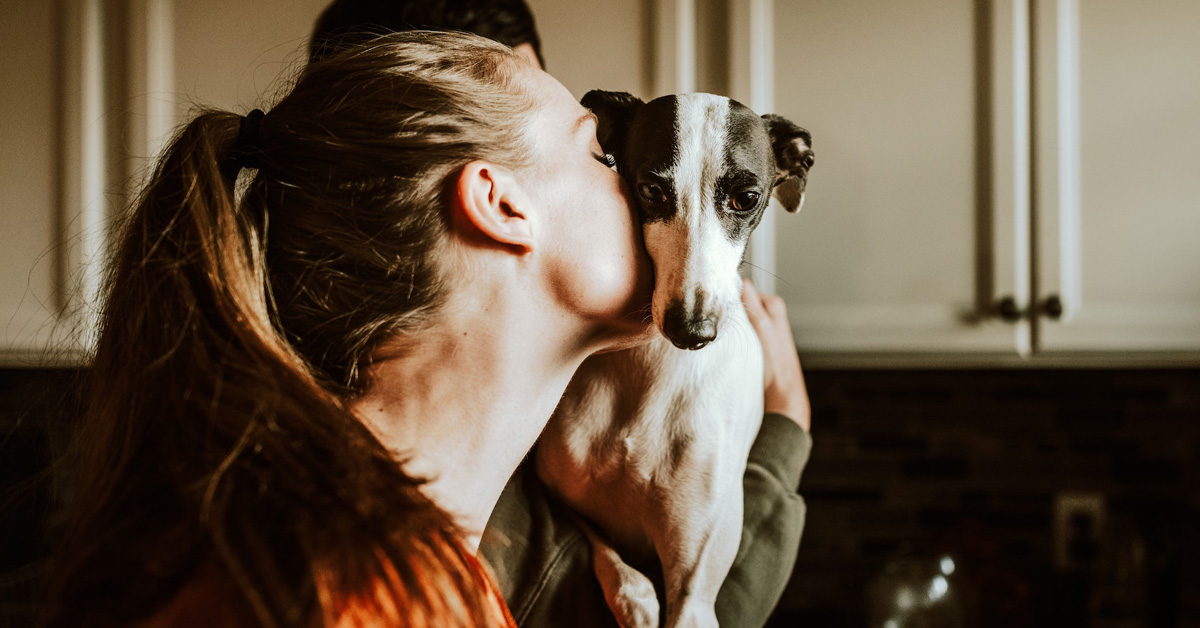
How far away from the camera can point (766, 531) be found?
0.64m

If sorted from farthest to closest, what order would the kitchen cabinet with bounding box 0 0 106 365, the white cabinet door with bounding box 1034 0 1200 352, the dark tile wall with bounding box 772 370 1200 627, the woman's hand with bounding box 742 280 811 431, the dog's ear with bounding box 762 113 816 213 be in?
1. the dark tile wall with bounding box 772 370 1200 627
2. the kitchen cabinet with bounding box 0 0 106 365
3. the white cabinet door with bounding box 1034 0 1200 352
4. the woman's hand with bounding box 742 280 811 431
5. the dog's ear with bounding box 762 113 816 213

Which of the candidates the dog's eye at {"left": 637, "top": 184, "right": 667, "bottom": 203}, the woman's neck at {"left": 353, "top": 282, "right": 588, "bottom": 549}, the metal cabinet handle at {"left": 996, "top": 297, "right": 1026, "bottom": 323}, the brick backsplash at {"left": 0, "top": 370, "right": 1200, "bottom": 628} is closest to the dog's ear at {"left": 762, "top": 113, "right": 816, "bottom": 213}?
the dog's eye at {"left": 637, "top": 184, "right": 667, "bottom": 203}

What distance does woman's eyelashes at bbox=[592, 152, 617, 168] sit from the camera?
551 millimetres

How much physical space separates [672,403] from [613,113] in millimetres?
212

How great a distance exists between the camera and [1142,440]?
5.61ft

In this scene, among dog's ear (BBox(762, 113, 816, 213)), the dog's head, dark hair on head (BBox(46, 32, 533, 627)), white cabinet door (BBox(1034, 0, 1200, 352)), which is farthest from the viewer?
white cabinet door (BBox(1034, 0, 1200, 352))

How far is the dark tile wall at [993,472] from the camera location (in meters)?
1.66

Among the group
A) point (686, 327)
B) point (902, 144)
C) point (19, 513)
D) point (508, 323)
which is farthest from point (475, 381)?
point (19, 513)

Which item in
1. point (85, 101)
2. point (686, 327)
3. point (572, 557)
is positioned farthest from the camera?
point (85, 101)

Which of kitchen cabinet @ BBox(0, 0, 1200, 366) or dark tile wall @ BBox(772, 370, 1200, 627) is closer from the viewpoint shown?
kitchen cabinet @ BBox(0, 0, 1200, 366)

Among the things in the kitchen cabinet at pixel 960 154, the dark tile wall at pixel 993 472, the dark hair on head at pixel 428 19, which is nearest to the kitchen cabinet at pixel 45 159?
the kitchen cabinet at pixel 960 154

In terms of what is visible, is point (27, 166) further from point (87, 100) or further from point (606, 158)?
point (606, 158)

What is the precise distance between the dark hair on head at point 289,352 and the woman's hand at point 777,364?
0.34m

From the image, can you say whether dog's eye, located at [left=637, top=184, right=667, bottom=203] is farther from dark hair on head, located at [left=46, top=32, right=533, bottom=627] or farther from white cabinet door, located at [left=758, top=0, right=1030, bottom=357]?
white cabinet door, located at [left=758, top=0, right=1030, bottom=357]
